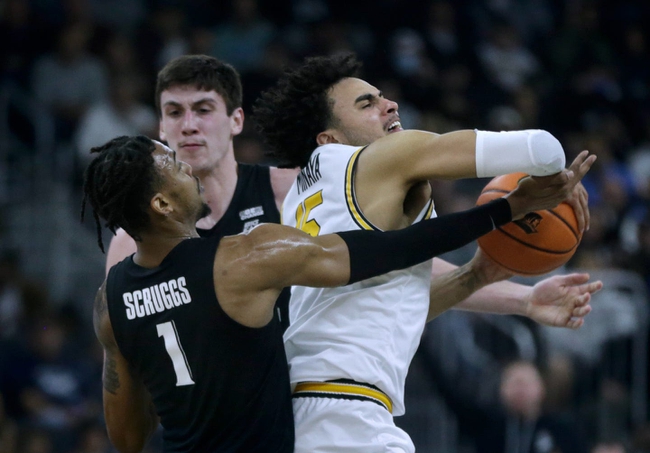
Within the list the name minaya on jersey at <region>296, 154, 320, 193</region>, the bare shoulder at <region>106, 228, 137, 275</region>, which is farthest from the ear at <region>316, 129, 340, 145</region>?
the bare shoulder at <region>106, 228, 137, 275</region>

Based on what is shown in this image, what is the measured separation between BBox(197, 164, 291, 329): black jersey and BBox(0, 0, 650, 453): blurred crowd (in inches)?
123

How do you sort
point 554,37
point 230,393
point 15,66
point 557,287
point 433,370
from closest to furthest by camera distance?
point 230,393 < point 557,287 < point 433,370 < point 15,66 < point 554,37

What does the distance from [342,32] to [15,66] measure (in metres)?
3.79

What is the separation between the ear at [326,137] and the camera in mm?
4156

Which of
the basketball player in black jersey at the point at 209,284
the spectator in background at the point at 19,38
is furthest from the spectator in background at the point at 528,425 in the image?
the spectator in background at the point at 19,38

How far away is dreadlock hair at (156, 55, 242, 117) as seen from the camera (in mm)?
5023

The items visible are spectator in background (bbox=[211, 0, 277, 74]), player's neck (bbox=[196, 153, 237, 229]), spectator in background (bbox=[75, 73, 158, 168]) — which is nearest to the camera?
player's neck (bbox=[196, 153, 237, 229])

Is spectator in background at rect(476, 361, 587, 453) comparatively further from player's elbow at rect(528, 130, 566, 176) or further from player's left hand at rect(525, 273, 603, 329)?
player's elbow at rect(528, 130, 566, 176)

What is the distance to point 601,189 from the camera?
1028 cm

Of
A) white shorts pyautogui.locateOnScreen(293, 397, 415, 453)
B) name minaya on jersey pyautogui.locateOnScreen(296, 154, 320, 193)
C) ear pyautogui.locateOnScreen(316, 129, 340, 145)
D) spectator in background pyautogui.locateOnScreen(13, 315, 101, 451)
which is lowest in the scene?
spectator in background pyautogui.locateOnScreen(13, 315, 101, 451)

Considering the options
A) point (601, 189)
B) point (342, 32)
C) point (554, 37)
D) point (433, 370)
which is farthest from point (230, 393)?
point (554, 37)

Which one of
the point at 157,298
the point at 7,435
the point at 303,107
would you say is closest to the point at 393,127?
the point at 303,107

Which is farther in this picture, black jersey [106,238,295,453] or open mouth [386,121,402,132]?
open mouth [386,121,402,132]

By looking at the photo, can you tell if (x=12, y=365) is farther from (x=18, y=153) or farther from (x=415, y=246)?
(x=415, y=246)
